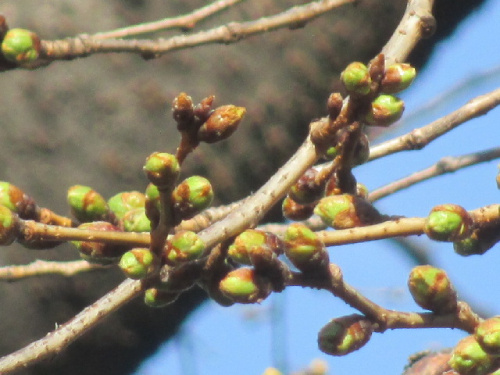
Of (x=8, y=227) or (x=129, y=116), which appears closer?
(x=8, y=227)

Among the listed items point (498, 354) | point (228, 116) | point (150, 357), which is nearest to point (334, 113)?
point (228, 116)

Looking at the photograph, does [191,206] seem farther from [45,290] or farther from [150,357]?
[150,357]

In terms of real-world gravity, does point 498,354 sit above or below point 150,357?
above

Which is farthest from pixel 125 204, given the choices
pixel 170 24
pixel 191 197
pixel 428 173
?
pixel 428 173

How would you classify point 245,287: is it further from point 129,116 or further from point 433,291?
point 129,116

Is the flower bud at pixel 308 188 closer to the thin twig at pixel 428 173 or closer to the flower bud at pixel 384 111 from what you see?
the flower bud at pixel 384 111

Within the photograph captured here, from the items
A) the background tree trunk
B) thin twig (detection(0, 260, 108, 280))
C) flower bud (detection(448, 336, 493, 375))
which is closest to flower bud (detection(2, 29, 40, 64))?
thin twig (detection(0, 260, 108, 280))

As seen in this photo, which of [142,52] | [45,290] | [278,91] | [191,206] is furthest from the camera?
[278,91]
